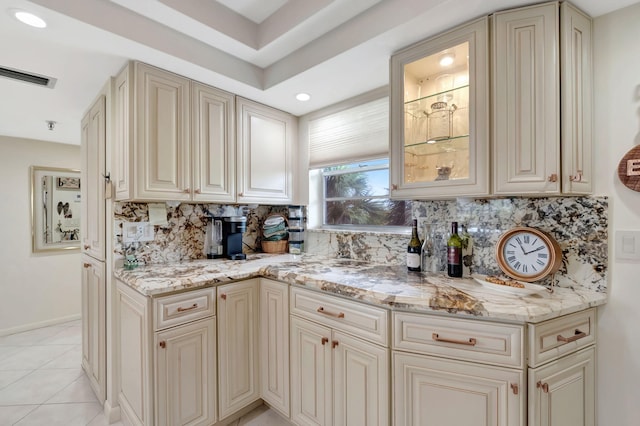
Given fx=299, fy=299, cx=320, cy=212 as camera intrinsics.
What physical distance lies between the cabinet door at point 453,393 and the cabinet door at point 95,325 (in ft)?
6.36

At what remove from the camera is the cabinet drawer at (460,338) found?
1113 mm

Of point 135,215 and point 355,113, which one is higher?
point 355,113

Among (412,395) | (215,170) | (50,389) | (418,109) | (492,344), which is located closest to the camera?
(492,344)

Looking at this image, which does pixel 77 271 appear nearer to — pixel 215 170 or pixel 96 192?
pixel 96 192

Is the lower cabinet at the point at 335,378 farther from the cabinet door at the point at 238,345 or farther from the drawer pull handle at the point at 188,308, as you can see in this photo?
the drawer pull handle at the point at 188,308

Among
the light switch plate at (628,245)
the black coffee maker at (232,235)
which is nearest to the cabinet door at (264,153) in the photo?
the black coffee maker at (232,235)

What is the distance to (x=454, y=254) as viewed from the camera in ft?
5.45

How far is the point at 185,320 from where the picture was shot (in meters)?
1.63

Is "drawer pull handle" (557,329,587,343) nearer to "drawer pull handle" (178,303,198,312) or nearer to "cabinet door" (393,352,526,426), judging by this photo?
"cabinet door" (393,352,526,426)

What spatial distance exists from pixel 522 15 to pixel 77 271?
4.94 m

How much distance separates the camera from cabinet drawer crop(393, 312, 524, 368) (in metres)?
1.11

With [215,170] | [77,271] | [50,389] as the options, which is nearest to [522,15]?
[215,170]

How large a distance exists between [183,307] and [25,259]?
3.20m

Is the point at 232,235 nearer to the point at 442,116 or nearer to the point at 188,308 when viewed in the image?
the point at 188,308
